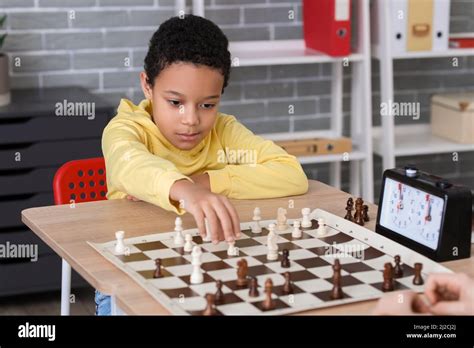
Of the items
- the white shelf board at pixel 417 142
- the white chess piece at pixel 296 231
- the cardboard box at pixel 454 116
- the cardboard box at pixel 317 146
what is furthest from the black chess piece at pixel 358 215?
the cardboard box at pixel 454 116

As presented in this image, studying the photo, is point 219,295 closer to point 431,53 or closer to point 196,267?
point 196,267

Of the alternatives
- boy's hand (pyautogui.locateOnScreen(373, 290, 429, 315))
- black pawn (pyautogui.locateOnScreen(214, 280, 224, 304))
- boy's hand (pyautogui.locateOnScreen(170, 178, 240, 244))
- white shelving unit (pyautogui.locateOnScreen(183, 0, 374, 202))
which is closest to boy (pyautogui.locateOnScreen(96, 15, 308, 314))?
boy's hand (pyautogui.locateOnScreen(170, 178, 240, 244))

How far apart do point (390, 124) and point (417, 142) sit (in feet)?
0.88

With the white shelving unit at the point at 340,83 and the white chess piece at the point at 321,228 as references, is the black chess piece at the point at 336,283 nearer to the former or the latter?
the white chess piece at the point at 321,228

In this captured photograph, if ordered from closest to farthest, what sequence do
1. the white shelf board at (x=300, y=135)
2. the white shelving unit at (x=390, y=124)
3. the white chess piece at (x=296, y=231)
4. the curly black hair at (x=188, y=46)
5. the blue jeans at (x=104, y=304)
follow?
the white chess piece at (x=296, y=231), the blue jeans at (x=104, y=304), the curly black hair at (x=188, y=46), the white shelving unit at (x=390, y=124), the white shelf board at (x=300, y=135)

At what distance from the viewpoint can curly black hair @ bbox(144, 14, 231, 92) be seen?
7.28ft

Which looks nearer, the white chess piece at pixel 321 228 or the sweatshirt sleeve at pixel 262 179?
the white chess piece at pixel 321 228

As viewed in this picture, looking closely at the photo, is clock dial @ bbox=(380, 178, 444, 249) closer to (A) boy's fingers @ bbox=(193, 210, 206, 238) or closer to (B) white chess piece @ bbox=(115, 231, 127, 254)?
(A) boy's fingers @ bbox=(193, 210, 206, 238)

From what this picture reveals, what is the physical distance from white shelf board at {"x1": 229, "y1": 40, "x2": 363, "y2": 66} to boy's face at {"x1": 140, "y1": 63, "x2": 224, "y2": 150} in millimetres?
1451

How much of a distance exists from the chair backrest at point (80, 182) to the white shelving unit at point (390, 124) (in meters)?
1.72

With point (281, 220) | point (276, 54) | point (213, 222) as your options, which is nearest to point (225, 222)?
point (213, 222)

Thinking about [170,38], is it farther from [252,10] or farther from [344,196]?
[252,10]

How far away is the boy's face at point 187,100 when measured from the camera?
85.5 inches

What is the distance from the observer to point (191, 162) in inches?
91.7
